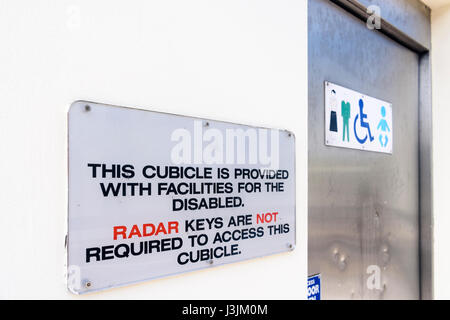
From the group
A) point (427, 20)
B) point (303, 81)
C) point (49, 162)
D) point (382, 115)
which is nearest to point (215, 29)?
point (303, 81)

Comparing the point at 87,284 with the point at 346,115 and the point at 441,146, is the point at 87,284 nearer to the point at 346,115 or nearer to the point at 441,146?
the point at 346,115

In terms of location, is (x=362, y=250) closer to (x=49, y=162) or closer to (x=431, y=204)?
(x=431, y=204)

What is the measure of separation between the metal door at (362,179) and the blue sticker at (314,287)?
2cm

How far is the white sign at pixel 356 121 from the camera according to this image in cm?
113

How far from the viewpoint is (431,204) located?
155 centimetres

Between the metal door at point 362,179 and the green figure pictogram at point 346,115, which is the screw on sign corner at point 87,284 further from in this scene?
the green figure pictogram at point 346,115

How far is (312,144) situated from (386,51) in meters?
0.65

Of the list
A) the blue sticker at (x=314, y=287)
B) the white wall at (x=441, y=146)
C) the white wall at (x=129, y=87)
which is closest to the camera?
the white wall at (x=129, y=87)

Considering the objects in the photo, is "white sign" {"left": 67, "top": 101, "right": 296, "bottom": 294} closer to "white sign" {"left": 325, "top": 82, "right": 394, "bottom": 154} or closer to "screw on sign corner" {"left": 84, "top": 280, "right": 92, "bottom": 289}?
"screw on sign corner" {"left": 84, "top": 280, "right": 92, "bottom": 289}

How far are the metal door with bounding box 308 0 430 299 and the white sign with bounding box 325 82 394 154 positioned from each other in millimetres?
27

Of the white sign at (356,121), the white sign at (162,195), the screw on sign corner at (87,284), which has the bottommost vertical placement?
the screw on sign corner at (87,284)

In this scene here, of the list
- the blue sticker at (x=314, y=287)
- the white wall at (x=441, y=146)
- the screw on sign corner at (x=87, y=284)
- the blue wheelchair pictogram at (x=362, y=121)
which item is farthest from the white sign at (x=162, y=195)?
the white wall at (x=441, y=146)

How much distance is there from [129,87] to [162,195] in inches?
8.0

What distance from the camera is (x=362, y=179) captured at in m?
1.25
